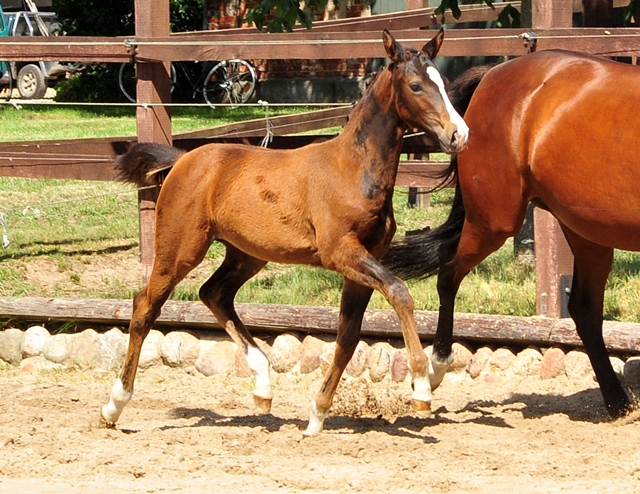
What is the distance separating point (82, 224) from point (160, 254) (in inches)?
182

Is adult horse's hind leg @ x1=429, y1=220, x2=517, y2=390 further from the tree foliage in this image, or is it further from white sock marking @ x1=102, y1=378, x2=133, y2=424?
the tree foliage

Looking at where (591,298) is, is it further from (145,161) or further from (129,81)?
(129,81)

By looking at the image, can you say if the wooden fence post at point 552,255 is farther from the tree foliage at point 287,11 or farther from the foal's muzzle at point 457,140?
the foal's muzzle at point 457,140

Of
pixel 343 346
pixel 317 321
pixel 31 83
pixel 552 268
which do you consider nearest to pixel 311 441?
pixel 343 346

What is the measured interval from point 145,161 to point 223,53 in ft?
4.68

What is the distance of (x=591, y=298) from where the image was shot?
5395 millimetres

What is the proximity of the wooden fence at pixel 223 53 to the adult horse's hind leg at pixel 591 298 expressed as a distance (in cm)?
55

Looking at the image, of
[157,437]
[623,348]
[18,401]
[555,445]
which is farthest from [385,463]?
[18,401]

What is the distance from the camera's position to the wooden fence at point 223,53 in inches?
235

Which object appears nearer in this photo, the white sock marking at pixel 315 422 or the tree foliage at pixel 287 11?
the white sock marking at pixel 315 422

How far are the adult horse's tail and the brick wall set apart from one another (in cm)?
997

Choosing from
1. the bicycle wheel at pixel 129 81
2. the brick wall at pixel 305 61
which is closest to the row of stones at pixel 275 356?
the brick wall at pixel 305 61

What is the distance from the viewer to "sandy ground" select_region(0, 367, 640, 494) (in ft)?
13.4

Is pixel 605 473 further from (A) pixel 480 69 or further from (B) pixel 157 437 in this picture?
(A) pixel 480 69
